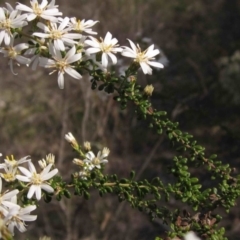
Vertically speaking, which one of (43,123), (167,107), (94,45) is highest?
(167,107)

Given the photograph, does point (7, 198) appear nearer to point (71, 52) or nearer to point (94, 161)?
point (94, 161)

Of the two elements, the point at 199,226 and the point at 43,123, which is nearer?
the point at 199,226

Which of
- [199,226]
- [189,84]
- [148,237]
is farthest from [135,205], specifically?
[189,84]

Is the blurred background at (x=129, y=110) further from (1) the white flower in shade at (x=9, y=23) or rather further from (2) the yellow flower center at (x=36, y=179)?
(2) the yellow flower center at (x=36, y=179)

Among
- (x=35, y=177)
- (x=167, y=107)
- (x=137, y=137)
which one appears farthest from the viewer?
(x=137, y=137)

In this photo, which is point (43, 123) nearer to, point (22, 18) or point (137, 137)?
point (137, 137)

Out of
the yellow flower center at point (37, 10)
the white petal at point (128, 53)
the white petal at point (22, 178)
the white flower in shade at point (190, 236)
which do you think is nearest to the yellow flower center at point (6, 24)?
the yellow flower center at point (37, 10)

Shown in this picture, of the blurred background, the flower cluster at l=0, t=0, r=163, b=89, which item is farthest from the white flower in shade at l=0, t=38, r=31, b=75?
the blurred background

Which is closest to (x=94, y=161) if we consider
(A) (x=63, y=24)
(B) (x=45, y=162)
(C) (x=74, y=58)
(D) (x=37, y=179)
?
(B) (x=45, y=162)
